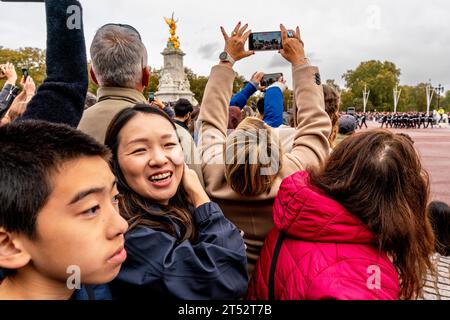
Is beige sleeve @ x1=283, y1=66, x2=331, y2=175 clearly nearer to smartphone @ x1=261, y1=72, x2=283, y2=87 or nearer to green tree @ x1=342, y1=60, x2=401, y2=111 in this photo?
smartphone @ x1=261, y1=72, x2=283, y2=87

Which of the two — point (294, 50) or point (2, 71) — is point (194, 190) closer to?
point (294, 50)

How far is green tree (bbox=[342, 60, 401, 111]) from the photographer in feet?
240

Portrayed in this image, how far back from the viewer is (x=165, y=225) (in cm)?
136

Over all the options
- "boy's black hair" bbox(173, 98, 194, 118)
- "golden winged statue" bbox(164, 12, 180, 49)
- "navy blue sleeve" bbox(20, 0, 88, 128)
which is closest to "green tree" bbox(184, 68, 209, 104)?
"golden winged statue" bbox(164, 12, 180, 49)

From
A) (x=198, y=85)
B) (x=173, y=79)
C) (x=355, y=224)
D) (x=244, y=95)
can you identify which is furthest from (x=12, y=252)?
(x=198, y=85)

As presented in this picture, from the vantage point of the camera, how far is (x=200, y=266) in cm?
119

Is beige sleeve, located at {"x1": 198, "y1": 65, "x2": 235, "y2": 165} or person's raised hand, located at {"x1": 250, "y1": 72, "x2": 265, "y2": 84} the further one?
person's raised hand, located at {"x1": 250, "y1": 72, "x2": 265, "y2": 84}

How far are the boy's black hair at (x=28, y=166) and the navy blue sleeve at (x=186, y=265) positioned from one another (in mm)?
335

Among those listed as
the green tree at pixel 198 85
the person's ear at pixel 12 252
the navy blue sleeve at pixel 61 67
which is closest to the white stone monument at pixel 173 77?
the green tree at pixel 198 85

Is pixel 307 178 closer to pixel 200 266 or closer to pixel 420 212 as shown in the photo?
pixel 420 212

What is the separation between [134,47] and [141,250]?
1.28 metres
